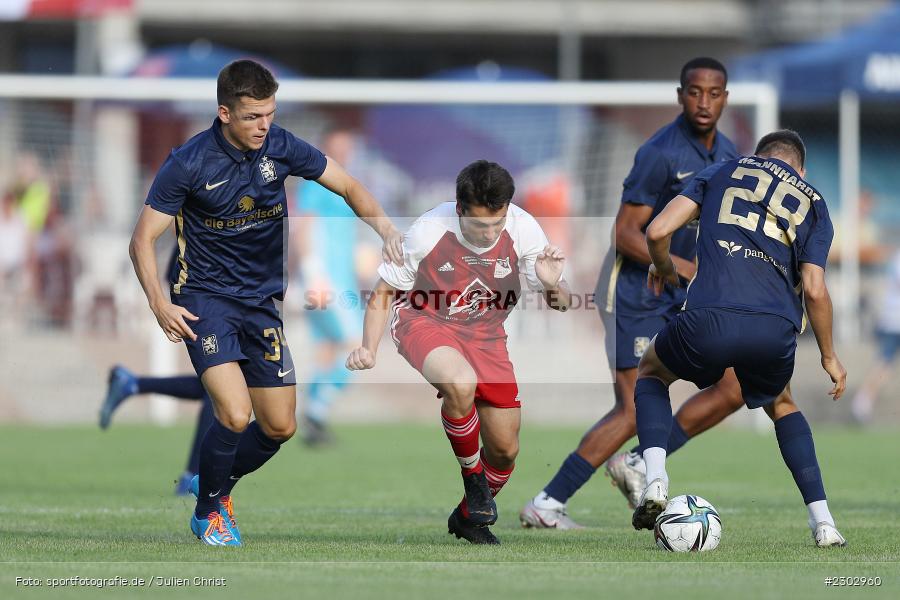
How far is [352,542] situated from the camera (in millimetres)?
7051

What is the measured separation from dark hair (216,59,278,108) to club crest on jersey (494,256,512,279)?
1405 mm

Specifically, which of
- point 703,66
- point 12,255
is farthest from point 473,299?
point 12,255

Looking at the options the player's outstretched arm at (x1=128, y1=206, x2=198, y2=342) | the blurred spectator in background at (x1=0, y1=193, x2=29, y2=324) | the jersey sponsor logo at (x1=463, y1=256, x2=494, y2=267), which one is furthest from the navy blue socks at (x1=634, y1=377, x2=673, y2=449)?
the blurred spectator in background at (x1=0, y1=193, x2=29, y2=324)

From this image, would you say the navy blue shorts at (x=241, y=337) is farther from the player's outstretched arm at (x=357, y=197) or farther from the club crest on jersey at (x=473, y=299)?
the club crest on jersey at (x=473, y=299)

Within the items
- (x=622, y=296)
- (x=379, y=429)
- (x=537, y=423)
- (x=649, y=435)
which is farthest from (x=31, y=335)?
(x=649, y=435)

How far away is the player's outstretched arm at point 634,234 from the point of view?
7926 mm

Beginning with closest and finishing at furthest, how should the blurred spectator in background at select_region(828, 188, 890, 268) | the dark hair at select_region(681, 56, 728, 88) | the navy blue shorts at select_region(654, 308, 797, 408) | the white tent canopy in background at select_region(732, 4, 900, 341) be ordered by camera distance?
the navy blue shorts at select_region(654, 308, 797, 408) → the dark hair at select_region(681, 56, 728, 88) → the white tent canopy in background at select_region(732, 4, 900, 341) → the blurred spectator in background at select_region(828, 188, 890, 268)

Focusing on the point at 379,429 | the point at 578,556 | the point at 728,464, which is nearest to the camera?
the point at 578,556

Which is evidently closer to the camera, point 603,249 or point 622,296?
point 622,296

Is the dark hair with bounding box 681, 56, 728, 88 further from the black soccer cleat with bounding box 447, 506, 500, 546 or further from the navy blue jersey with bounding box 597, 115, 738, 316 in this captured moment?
the black soccer cleat with bounding box 447, 506, 500, 546

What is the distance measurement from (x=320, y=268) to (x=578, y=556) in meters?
7.75

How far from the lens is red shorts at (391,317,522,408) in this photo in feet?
23.4

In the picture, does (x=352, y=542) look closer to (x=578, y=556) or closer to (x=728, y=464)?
(x=578, y=556)

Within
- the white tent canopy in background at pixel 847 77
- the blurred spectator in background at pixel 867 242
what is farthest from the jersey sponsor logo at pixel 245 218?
the blurred spectator in background at pixel 867 242
